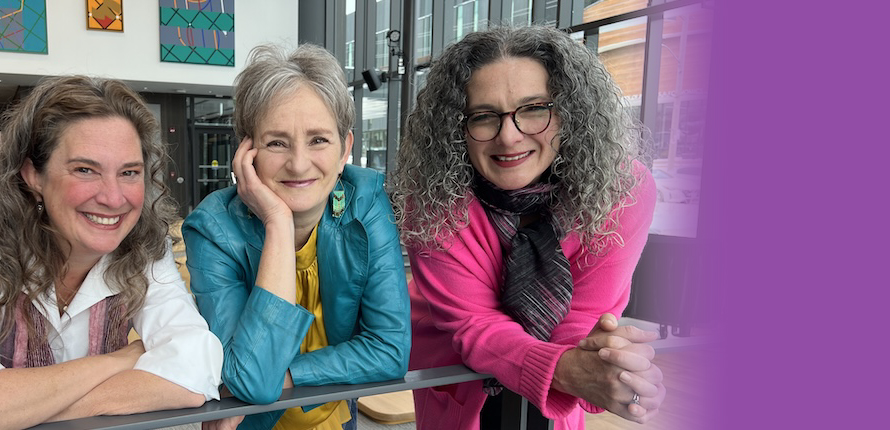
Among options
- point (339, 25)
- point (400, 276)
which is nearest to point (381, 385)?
point (400, 276)

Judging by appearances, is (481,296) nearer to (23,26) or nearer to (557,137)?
(557,137)

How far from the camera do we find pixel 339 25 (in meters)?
11.0

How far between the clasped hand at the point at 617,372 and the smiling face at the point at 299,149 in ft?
1.82

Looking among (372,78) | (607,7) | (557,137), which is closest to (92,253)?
(557,137)

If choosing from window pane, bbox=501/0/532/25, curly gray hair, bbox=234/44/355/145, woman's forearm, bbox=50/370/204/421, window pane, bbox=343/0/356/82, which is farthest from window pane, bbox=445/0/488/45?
woman's forearm, bbox=50/370/204/421

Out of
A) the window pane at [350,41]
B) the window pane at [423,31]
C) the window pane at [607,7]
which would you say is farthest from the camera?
the window pane at [350,41]

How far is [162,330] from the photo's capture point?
3.65 feet

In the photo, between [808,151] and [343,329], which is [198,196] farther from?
[808,151]

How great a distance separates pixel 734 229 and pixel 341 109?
35.6 inches

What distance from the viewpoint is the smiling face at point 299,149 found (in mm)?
1191

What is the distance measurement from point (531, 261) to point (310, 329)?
479mm

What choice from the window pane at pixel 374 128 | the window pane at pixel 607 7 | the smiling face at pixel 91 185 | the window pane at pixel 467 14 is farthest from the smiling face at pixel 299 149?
the window pane at pixel 374 128

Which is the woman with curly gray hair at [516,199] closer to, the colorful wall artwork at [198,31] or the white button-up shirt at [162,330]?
the white button-up shirt at [162,330]

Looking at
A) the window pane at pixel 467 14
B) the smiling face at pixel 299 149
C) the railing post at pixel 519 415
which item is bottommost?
the railing post at pixel 519 415
